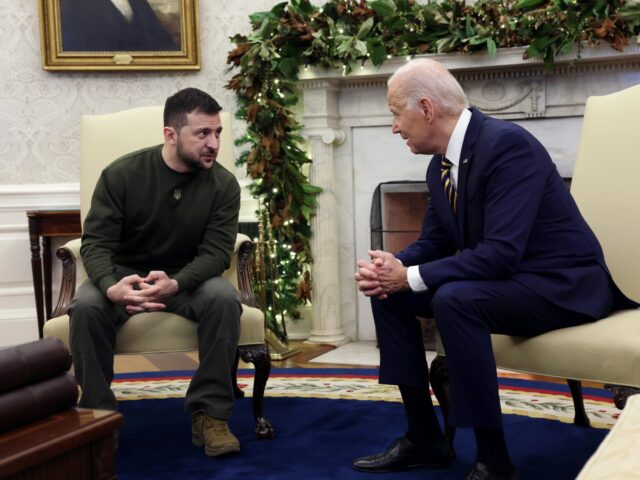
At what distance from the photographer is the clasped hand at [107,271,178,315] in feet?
9.62

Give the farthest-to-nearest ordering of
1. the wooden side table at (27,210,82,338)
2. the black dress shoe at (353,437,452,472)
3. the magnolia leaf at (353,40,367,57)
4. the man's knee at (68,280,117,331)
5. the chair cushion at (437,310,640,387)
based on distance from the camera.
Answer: the wooden side table at (27,210,82,338)
the magnolia leaf at (353,40,367,57)
the man's knee at (68,280,117,331)
the black dress shoe at (353,437,452,472)
the chair cushion at (437,310,640,387)

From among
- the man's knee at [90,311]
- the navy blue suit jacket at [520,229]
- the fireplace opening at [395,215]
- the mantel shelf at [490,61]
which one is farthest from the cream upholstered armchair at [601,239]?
the fireplace opening at [395,215]

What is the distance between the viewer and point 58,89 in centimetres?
518

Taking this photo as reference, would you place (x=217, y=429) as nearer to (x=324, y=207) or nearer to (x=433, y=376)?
(x=433, y=376)

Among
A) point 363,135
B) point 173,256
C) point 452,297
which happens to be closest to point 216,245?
point 173,256

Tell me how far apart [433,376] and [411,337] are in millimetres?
157

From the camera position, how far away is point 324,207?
4.80m

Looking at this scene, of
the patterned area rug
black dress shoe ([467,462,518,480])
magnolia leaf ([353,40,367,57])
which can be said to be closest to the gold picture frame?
A: magnolia leaf ([353,40,367,57])

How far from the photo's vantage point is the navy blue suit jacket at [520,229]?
2.44 m

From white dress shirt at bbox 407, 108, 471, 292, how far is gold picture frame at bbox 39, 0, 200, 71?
2.81m

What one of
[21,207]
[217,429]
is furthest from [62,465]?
[21,207]

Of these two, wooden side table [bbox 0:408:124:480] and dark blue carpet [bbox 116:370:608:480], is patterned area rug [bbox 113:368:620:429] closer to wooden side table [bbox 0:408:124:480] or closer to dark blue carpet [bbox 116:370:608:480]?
dark blue carpet [bbox 116:370:608:480]

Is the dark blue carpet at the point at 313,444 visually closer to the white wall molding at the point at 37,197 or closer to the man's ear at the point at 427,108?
the man's ear at the point at 427,108

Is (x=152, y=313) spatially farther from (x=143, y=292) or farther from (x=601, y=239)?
(x=601, y=239)
